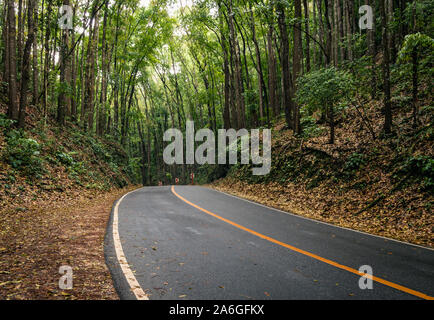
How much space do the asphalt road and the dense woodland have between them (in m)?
6.38

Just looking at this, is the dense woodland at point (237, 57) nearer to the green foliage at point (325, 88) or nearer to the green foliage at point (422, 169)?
the green foliage at point (325, 88)

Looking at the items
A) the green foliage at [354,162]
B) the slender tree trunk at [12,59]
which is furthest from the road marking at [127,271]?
the slender tree trunk at [12,59]

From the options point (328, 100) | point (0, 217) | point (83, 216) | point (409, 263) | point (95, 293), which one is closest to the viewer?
point (95, 293)

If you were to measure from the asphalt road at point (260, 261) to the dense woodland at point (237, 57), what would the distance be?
6.38 m

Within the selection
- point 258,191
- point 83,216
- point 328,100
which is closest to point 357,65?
point 328,100

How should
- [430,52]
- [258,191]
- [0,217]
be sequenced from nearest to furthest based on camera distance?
[0,217]
[430,52]
[258,191]

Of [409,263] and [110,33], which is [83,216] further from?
[110,33]

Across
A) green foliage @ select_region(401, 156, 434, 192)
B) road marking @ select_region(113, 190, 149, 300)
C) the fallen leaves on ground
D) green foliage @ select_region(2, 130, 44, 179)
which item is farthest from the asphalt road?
Result: green foliage @ select_region(2, 130, 44, 179)

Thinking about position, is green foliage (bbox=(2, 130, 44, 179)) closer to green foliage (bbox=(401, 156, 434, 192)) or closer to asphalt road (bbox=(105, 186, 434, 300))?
asphalt road (bbox=(105, 186, 434, 300))

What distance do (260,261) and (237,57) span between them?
17.7 m

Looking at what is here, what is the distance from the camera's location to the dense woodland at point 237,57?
10.7 meters

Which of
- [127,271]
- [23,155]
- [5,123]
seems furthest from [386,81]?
[5,123]
